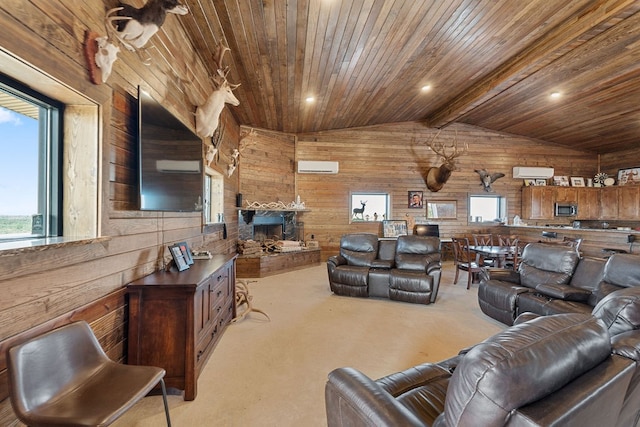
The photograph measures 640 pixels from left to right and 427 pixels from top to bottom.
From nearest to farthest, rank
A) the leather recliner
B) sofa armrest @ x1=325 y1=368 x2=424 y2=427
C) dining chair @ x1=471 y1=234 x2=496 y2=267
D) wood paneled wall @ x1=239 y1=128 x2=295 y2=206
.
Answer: sofa armrest @ x1=325 y1=368 x2=424 y2=427 < the leather recliner < dining chair @ x1=471 y1=234 x2=496 y2=267 < wood paneled wall @ x1=239 y1=128 x2=295 y2=206

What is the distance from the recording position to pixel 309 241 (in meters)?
7.05

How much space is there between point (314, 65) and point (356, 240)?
2.79m

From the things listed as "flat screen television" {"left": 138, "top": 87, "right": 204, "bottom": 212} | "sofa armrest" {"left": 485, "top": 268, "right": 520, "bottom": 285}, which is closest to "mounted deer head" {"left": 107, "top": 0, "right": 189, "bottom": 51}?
"flat screen television" {"left": 138, "top": 87, "right": 204, "bottom": 212}

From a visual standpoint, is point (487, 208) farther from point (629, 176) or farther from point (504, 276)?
point (504, 276)

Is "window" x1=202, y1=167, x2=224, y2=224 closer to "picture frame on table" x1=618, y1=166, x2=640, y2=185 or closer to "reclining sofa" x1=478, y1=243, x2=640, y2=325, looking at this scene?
"reclining sofa" x1=478, y1=243, x2=640, y2=325

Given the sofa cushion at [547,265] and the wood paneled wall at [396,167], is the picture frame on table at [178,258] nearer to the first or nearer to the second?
the sofa cushion at [547,265]

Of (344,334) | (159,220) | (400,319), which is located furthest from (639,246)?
(159,220)

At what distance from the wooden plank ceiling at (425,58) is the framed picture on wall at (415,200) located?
1944mm

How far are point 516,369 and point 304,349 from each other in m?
2.23

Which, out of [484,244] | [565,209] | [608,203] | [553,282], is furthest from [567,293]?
[608,203]

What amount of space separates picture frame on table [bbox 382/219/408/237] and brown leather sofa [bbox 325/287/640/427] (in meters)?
6.21

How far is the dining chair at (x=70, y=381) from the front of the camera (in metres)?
1.09

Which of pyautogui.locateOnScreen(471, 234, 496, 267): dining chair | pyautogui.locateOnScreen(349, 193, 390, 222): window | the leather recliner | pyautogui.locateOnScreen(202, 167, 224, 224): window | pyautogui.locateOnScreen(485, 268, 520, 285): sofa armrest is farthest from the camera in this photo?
pyautogui.locateOnScreen(349, 193, 390, 222): window

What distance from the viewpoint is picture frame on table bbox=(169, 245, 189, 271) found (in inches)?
94.4
